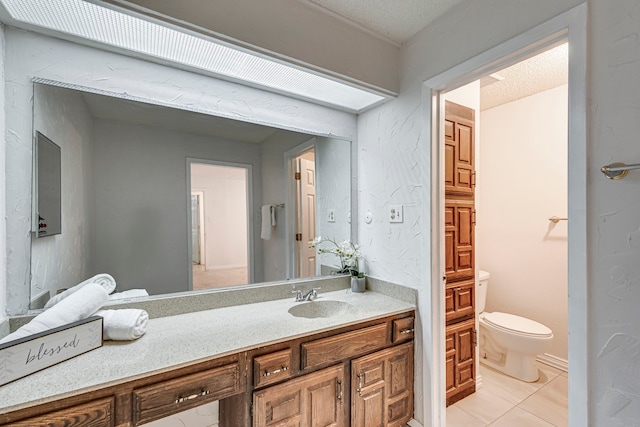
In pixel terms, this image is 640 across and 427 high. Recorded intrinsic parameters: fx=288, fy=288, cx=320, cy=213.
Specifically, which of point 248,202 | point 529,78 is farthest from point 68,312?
point 529,78

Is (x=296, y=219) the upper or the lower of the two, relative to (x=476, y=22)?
lower

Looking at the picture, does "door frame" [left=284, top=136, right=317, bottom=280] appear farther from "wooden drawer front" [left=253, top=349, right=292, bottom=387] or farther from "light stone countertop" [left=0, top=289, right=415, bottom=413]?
"wooden drawer front" [left=253, top=349, right=292, bottom=387]

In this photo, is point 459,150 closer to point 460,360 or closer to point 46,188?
point 460,360

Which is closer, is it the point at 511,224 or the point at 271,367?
the point at 271,367

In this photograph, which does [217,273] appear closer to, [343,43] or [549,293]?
[343,43]

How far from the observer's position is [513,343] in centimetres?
220

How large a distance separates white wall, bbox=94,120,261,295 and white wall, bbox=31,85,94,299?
43 millimetres

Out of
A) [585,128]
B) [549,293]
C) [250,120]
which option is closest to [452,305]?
[549,293]

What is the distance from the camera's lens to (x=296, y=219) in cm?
199

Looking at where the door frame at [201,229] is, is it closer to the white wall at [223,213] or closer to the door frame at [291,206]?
the white wall at [223,213]

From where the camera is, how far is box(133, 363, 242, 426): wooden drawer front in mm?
971

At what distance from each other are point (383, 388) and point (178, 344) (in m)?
1.09

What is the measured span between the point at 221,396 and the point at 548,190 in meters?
2.89

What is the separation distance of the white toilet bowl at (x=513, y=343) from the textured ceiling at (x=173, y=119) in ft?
7.59
